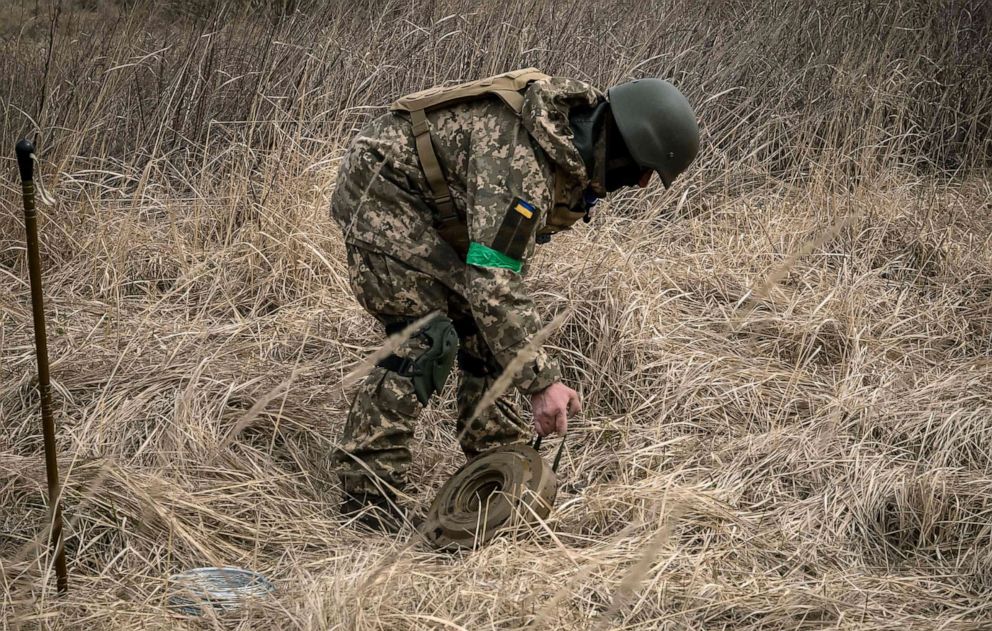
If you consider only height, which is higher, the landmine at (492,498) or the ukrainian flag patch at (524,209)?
the ukrainian flag patch at (524,209)

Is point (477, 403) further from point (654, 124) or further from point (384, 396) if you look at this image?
point (654, 124)

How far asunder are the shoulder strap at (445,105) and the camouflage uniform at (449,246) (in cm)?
3

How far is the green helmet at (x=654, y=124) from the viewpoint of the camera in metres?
3.12

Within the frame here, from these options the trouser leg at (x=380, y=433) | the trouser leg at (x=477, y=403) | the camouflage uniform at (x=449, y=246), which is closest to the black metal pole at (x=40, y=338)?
the camouflage uniform at (x=449, y=246)

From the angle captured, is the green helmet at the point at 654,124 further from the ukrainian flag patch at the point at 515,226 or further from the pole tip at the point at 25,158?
the pole tip at the point at 25,158

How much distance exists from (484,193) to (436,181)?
0.34 meters

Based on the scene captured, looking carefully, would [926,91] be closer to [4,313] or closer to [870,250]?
[870,250]

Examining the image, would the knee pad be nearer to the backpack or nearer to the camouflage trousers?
the camouflage trousers

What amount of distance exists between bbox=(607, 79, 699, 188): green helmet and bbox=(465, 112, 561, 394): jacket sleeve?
0.93 ft

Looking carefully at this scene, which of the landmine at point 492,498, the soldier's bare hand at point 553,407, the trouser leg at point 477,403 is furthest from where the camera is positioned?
the trouser leg at point 477,403

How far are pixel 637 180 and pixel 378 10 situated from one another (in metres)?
4.26

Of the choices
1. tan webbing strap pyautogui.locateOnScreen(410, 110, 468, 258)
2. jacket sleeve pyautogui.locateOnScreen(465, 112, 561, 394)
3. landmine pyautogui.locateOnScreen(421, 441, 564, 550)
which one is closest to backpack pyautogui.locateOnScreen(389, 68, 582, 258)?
tan webbing strap pyautogui.locateOnScreen(410, 110, 468, 258)

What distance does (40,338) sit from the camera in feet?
8.20

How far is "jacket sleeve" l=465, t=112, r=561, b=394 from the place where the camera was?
3.03 m
